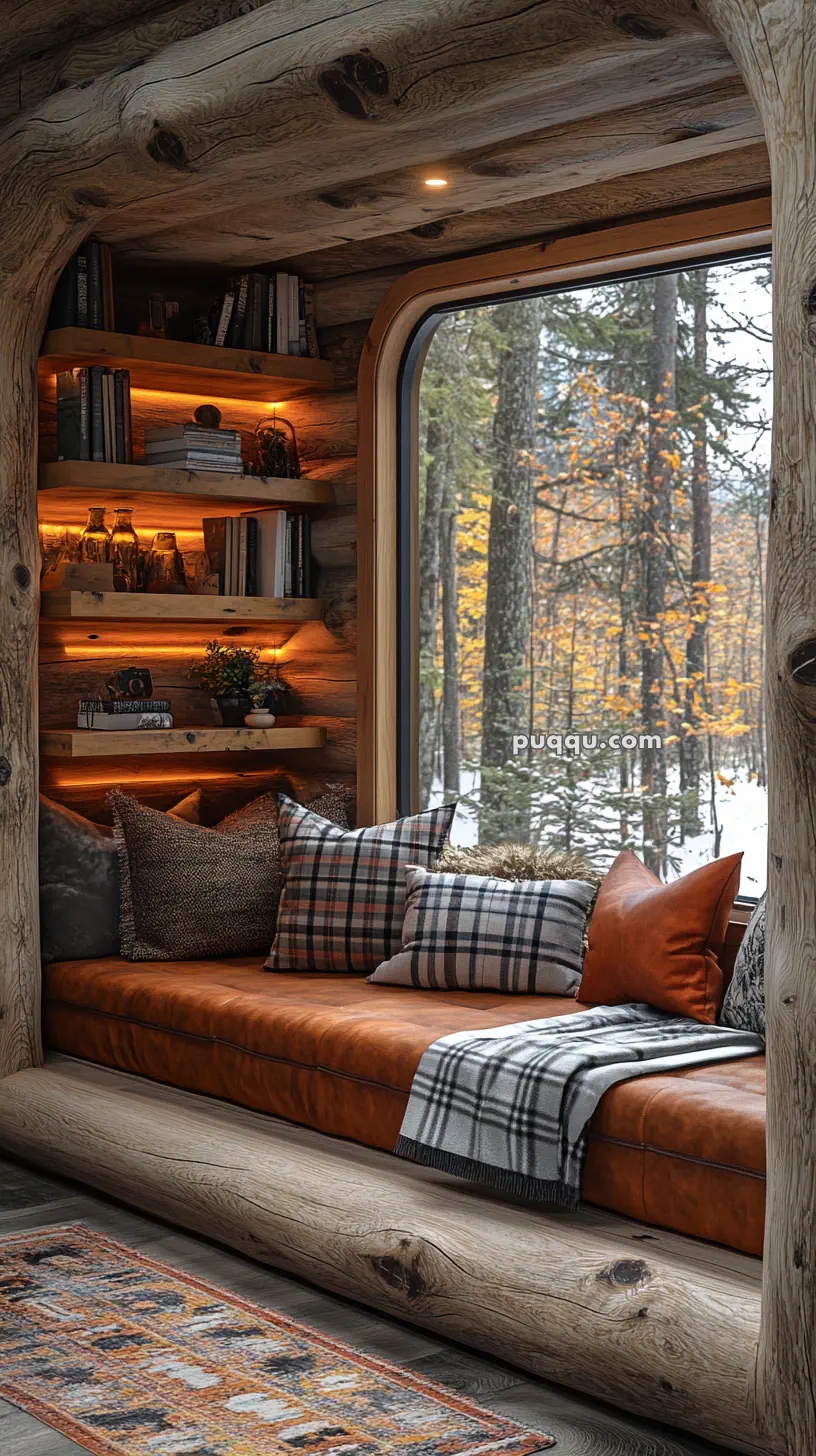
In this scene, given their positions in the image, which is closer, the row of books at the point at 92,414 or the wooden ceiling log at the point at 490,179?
the wooden ceiling log at the point at 490,179

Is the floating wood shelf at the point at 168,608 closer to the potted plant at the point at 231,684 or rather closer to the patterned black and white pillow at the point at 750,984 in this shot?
the potted plant at the point at 231,684

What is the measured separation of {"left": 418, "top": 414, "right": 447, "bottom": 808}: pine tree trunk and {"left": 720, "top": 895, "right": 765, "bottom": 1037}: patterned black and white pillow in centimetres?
600

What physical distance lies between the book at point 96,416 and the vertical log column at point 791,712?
8.25 feet

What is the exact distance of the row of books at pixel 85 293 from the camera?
457cm

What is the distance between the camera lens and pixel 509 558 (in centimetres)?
920

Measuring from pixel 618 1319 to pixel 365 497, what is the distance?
288cm

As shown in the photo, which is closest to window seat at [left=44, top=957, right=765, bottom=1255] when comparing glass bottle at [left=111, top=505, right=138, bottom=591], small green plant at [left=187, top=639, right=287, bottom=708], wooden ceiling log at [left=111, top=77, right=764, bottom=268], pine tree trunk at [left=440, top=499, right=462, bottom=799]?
small green plant at [left=187, top=639, right=287, bottom=708]

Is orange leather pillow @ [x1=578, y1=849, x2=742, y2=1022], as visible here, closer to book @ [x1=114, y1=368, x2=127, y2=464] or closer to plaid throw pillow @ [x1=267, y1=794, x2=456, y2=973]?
plaid throw pillow @ [x1=267, y1=794, x2=456, y2=973]

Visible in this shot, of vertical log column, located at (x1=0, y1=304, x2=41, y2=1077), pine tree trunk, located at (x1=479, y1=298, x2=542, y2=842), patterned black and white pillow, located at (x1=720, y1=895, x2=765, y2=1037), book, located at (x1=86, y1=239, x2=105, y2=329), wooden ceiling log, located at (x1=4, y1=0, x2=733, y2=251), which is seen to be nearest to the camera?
wooden ceiling log, located at (x1=4, y1=0, x2=733, y2=251)

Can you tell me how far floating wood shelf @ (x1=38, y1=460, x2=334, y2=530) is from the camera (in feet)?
14.8

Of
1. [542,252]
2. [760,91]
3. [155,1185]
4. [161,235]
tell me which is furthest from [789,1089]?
[161,235]

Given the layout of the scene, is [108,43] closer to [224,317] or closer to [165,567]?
[224,317]

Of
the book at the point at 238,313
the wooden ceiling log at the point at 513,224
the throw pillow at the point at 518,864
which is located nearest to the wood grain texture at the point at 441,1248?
the throw pillow at the point at 518,864

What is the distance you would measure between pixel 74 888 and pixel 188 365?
1614 mm
